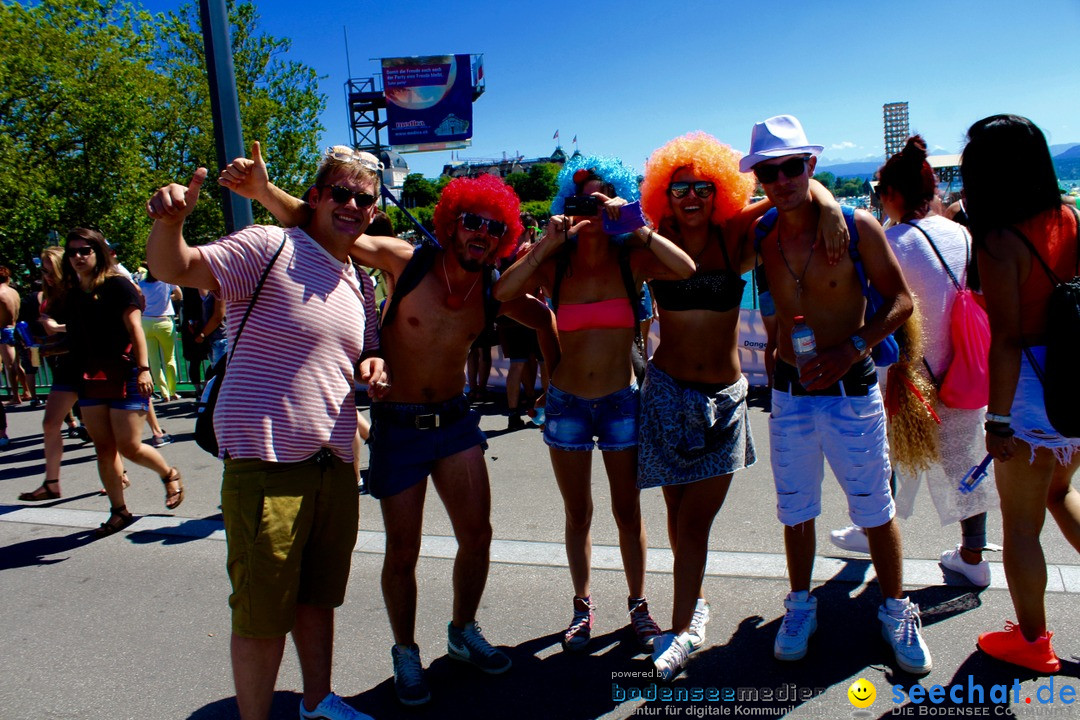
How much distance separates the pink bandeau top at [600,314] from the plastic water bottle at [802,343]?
650mm

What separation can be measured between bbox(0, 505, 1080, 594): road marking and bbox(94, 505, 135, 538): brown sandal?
51 mm

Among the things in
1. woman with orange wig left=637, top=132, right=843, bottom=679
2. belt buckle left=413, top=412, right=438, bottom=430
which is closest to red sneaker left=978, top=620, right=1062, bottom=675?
woman with orange wig left=637, top=132, right=843, bottom=679

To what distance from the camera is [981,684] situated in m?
2.63

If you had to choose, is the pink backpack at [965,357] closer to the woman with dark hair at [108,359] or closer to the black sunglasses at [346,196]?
the black sunglasses at [346,196]

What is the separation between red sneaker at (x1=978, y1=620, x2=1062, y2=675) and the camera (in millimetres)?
2648

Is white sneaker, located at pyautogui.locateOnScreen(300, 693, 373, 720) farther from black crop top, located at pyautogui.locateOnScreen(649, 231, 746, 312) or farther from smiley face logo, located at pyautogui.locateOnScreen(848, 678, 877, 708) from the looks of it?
black crop top, located at pyautogui.locateOnScreen(649, 231, 746, 312)

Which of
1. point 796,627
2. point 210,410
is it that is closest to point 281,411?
point 210,410

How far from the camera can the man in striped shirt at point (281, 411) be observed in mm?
2332

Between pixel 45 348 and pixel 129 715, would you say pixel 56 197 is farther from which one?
pixel 129 715

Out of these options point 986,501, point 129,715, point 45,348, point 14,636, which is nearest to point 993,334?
point 986,501

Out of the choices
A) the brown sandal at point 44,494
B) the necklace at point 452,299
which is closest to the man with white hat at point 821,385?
the necklace at point 452,299

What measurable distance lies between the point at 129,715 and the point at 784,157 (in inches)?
127

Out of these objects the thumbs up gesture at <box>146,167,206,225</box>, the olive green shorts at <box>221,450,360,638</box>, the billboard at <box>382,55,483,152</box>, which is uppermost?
the billboard at <box>382,55,483,152</box>

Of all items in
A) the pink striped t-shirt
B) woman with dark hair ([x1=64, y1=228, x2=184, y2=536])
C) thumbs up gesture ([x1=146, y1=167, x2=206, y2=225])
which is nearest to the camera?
thumbs up gesture ([x1=146, y1=167, x2=206, y2=225])
